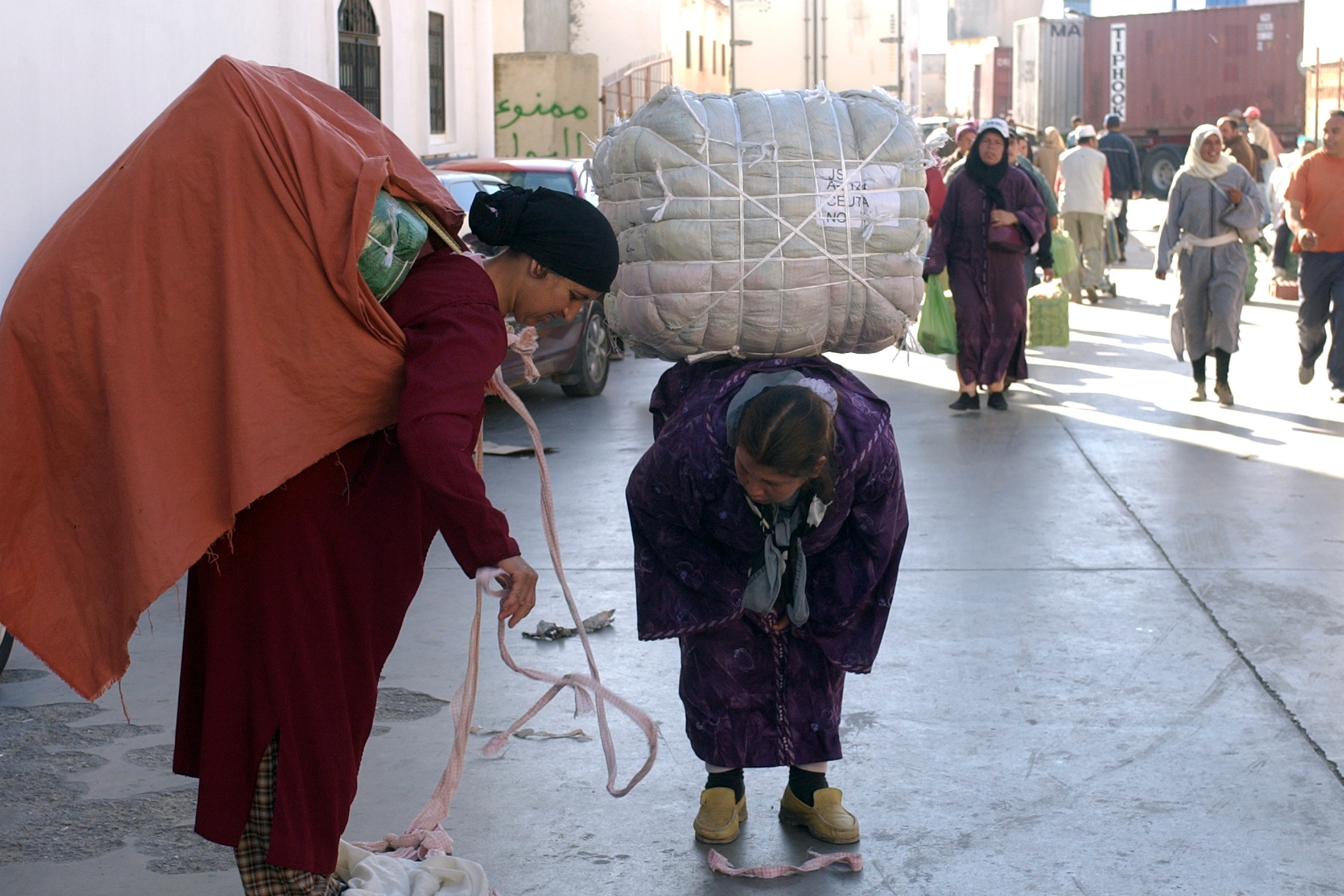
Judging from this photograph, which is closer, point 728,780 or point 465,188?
point 728,780

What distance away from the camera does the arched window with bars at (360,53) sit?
1438 centimetres

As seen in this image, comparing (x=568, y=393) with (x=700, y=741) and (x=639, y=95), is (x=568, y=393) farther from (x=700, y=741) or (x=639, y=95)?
(x=639, y=95)

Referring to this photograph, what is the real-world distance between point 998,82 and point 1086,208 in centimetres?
2889

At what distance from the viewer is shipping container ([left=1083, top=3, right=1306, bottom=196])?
2998cm

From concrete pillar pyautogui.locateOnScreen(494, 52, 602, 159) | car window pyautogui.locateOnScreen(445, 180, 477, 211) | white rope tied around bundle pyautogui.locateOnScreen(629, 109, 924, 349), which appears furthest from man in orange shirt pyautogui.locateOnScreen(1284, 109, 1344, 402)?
concrete pillar pyautogui.locateOnScreen(494, 52, 602, 159)

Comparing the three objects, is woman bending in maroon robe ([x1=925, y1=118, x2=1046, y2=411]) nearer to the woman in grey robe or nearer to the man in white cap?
the woman in grey robe

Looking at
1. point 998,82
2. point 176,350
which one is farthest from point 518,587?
point 998,82

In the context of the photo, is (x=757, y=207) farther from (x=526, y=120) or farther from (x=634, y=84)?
(x=634, y=84)

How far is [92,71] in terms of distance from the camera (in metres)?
6.95

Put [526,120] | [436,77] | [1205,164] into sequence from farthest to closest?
1. [526,120]
2. [436,77]
3. [1205,164]

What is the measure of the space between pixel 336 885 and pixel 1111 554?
14.0 ft

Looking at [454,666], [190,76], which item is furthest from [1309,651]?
[190,76]

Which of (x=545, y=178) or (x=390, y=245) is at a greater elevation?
(x=545, y=178)

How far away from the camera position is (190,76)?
845cm
